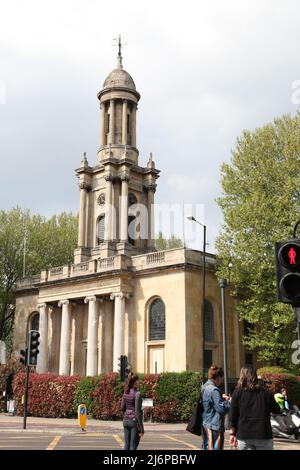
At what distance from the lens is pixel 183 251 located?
1620 inches

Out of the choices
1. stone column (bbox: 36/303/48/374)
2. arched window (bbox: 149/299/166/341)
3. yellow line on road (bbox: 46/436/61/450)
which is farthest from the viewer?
stone column (bbox: 36/303/48/374)

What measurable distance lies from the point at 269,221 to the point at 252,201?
1759 millimetres

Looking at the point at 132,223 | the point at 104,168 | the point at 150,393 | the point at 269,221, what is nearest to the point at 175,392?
the point at 150,393

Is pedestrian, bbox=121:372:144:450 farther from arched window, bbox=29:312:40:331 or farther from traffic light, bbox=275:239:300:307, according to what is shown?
arched window, bbox=29:312:40:331

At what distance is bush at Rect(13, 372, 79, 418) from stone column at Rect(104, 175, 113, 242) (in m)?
16.6

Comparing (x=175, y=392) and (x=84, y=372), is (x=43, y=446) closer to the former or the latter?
(x=175, y=392)

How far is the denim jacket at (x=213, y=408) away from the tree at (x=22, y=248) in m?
44.3

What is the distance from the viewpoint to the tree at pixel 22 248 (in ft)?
172

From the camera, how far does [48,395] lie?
34.0 m

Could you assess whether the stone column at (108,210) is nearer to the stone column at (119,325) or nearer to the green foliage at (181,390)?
the stone column at (119,325)

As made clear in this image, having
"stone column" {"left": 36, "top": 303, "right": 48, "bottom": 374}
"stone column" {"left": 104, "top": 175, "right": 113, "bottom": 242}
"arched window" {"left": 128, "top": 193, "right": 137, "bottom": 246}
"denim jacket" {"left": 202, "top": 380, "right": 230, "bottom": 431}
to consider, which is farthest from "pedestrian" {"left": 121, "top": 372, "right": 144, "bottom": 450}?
"arched window" {"left": 128, "top": 193, "right": 137, "bottom": 246}

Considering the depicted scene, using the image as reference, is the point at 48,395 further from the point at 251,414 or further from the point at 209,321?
the point at 251,414

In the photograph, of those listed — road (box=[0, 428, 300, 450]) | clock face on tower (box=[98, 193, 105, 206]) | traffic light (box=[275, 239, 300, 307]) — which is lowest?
road (box=[0, 428, 300, 450])

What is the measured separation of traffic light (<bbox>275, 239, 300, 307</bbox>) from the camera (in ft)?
23.5
